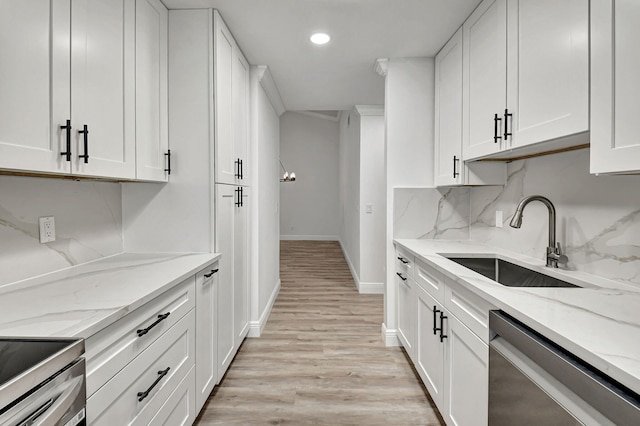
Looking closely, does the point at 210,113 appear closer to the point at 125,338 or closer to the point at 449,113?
the point at 125,338

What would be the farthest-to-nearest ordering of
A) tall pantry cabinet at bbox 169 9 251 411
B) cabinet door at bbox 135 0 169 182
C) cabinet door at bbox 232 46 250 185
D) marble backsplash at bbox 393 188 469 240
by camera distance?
marble backsplash at bbox 393 188 469 240 → cabinet door at bbox 232 46 250 185 → tall pantry cabinet at bbox 169 9 251 411 → cabinet door at bbox 135 0 169 182

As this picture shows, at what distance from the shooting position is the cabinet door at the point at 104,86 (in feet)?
4.40

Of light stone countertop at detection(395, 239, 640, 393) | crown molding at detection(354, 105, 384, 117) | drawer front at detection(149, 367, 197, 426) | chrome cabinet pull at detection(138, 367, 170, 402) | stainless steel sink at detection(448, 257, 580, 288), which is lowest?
drawer front at detection(149, 367, 197, 426)

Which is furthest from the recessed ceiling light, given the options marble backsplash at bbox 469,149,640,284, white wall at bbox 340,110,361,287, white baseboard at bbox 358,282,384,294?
white baseboard at bbox 358,282,384,294

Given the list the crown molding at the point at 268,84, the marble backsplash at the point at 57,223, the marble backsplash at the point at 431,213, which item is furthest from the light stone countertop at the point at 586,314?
the crown molding at the point at 268,84

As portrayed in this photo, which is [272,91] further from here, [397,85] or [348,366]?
[348,366]

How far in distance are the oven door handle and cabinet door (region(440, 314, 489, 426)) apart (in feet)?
4.37

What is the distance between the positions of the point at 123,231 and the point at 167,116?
0.76 metres

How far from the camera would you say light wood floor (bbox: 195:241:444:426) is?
2018 millimetres

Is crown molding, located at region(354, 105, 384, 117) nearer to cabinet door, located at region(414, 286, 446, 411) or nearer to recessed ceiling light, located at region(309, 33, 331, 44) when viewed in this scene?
recessed ceiling light, located at region(309, 33, 331, 44)

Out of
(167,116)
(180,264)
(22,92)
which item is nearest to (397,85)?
(167,116)

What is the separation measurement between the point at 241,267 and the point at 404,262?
50.5 inches

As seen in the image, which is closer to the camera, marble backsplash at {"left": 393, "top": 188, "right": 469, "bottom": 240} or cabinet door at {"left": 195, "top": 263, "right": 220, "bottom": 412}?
cabinet door at {"left": 195, "top": 263, "right": 220, "bottom": 412}

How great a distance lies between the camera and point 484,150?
201cm
